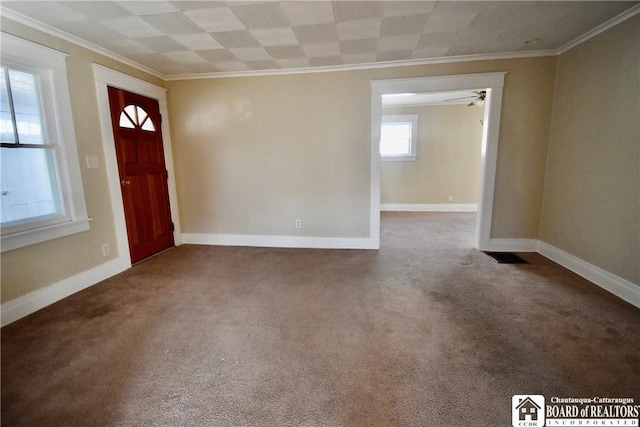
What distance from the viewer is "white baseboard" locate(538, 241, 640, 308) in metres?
2.39

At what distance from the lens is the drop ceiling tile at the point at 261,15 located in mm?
2213

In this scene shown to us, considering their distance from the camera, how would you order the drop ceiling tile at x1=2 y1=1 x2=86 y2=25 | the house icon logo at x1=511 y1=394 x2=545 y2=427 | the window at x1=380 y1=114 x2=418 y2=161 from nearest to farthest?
the house icon logo at x1=511 y1=394 x2=545 y2=427 < the drop ceiling tile at x1=2 y1=1 x2=86 y2=25 < the window at x1=380 y1=114 x2=418 y2=161

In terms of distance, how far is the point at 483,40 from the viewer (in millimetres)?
2883

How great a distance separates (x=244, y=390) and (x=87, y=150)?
2.91m

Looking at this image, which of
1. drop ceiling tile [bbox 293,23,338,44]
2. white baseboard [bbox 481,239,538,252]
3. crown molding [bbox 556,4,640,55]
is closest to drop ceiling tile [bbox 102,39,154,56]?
drop ceiling tile [bbox 293,23,338,44]

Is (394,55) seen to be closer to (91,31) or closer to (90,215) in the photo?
(91,31)

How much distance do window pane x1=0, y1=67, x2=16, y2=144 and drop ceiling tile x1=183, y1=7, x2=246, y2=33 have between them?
5.17 ft

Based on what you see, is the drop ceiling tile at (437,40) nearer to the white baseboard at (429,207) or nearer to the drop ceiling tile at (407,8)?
the drop ceiling tile at (407,8)

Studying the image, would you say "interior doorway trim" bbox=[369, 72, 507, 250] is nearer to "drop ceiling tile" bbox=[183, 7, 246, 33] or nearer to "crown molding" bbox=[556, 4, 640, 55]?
"crown molding" bbox=[556, 4, 640, 55]

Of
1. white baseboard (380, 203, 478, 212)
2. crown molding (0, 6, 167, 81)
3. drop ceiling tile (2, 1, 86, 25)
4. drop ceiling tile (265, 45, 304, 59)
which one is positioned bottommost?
white baseboard (380, 203, 478, 212)

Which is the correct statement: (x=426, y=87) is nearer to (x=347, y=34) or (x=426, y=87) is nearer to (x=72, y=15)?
(x=347, y=34)

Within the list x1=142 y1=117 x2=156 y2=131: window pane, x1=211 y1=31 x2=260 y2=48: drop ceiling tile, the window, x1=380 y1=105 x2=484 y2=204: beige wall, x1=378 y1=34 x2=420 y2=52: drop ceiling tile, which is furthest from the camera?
the window

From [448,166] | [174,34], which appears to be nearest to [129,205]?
[174,34]

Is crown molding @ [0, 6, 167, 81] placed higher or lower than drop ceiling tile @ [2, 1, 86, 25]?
lower
